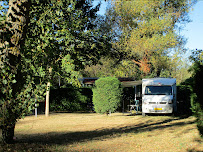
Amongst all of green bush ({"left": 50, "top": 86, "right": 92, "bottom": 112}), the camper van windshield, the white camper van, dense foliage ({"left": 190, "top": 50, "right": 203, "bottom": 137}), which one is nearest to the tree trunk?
dense foliage ({"left": 190, "top": 50, "right": 203, "bottom": 137})

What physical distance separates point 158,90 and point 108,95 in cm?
372

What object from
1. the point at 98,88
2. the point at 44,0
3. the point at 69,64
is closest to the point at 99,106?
the point at 98,88

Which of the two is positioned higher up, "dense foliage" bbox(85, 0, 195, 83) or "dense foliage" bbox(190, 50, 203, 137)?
"dense foliage" bbox(85, 0, 195, 83)

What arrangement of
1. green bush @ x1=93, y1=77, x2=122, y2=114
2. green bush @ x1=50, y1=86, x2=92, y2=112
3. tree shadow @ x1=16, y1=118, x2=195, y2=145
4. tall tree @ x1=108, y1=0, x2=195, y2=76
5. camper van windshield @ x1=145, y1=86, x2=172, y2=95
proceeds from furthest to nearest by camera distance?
tall tree @ x1=108, y1=0, x2=195, y2=76
green bush @ x1=50, y1=86, x2=92, y2=112
camper van windshield @ x1=145, y1=86, x2=172, y2=95
green bush @ x1=93, y1=77, x2=122, y2=114
tree shadow @ x1=16, y1=118, x2=195, y2=145

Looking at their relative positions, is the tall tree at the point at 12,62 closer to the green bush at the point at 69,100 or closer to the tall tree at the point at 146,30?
the green bush at the point at 69,100

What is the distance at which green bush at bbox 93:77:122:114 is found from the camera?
1989 centimetres

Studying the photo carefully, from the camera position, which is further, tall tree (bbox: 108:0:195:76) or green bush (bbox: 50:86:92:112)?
tall tree (bbox: 108:0:195:76)

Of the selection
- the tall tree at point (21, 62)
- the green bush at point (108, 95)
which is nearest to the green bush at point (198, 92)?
the tall tree at point (21, 62)

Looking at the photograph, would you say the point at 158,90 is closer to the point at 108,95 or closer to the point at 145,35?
the point at 108,95

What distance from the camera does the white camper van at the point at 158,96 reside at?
19.8 m

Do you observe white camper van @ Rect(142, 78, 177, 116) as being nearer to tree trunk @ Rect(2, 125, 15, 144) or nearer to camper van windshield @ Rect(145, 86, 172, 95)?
camper van windshield @ Rect(145, 86, 172, 95)

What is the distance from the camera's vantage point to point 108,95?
1994cm

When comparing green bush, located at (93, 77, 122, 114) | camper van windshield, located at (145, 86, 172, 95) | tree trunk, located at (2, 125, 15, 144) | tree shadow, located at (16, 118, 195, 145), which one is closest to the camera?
tree trunk, located at (2, 125, 15, 144)

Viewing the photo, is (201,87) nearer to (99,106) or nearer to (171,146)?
(171,146)
